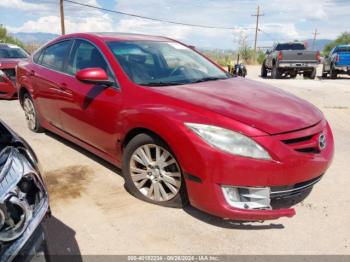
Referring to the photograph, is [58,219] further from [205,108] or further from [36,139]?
[36,139]

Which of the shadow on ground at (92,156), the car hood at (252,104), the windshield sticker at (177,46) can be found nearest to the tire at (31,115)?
the shadow on ground at (92,156)

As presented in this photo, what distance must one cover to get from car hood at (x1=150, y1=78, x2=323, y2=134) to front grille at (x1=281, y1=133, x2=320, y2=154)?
9 cm

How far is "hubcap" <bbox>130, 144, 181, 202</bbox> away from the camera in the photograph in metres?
3.12

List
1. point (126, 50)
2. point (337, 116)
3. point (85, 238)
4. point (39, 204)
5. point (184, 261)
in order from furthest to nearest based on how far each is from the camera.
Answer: point (337, 116)
point (126, 50)
point (85, 238)
point (184, 261)
point (39, 204)

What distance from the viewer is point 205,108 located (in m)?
2.93

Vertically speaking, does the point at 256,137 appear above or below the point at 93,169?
above

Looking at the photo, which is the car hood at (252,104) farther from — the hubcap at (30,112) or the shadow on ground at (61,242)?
the hubcap at (30,112)

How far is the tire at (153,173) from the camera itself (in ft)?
10.2

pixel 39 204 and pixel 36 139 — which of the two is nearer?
pixel 39 204

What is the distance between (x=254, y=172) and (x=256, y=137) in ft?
0.86

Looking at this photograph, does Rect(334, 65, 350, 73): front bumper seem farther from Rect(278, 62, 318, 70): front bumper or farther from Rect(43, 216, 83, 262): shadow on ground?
Rect(43, 216, 83, 262): shadow on ground

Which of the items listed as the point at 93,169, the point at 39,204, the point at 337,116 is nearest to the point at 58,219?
the point at 93,169

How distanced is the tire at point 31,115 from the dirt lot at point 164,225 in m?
1.54

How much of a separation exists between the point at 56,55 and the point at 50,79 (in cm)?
38
